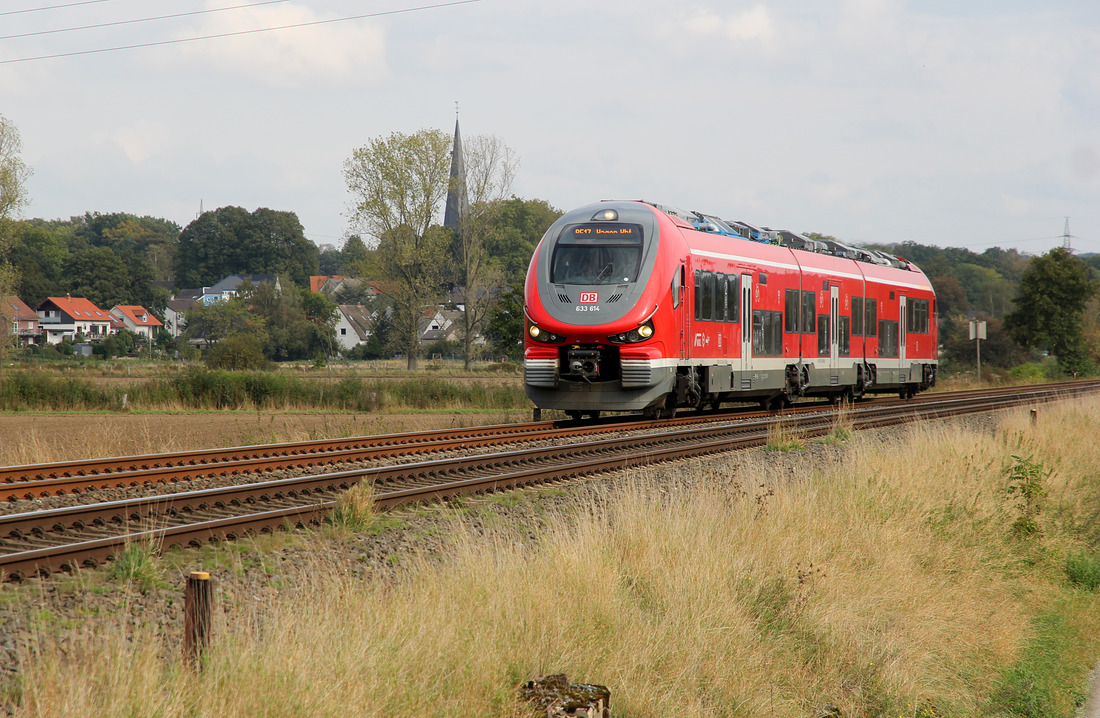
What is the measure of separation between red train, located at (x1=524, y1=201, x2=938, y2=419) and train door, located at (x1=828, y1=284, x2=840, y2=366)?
0.19 ft

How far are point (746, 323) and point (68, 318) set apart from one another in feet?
353

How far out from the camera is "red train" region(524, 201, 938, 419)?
1730cm

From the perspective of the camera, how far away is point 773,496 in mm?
10484

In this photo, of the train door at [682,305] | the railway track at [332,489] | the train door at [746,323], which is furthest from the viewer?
the train door at [746,323]

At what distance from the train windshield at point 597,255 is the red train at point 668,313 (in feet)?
0.08

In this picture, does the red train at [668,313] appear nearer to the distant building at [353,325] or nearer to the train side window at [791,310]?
the train side window at [791,310]

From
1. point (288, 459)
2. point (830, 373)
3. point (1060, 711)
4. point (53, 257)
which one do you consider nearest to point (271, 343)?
point (53, 257)

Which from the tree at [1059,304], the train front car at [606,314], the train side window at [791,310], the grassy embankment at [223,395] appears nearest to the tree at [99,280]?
the grassy embankment at [223,395]

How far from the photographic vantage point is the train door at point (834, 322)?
2422 cm

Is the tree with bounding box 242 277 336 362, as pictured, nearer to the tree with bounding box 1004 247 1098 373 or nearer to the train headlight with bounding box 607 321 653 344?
the tree with bounding box 1004 247 1098 373

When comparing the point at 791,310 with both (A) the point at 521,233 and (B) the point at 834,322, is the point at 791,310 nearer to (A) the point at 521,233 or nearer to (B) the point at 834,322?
(B) the point at 834,322

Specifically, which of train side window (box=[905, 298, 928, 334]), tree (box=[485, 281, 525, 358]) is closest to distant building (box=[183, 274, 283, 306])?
tree (box=[485, 281, 525, 358])

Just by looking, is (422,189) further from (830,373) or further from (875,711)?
(875,711)

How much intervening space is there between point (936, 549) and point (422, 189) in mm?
49036
